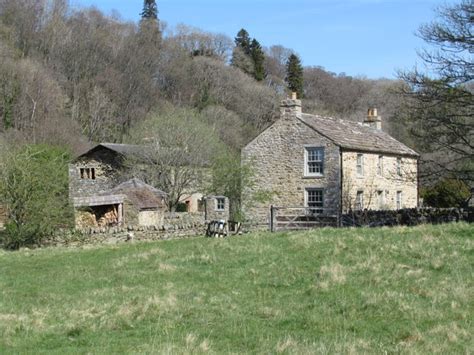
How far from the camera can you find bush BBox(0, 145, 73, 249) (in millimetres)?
28469

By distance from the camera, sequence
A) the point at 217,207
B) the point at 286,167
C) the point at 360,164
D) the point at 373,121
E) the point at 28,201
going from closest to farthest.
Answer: the point at 28,201, the point at 217,207, the point at 286,167, the point at 360,164, the point at 373,121

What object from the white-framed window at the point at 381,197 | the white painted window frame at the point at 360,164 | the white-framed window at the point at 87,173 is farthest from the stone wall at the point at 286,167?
the white-framed window at the point at 87,173

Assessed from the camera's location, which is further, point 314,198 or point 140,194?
point 314,198

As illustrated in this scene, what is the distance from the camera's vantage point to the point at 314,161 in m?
41.9

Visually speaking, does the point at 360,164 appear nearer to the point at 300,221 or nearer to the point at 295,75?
the point at 300,221

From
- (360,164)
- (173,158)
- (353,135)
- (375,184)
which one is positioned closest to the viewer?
(360,164)

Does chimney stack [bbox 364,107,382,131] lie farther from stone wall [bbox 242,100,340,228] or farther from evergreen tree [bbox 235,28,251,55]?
evergreen tree [bbox 235,28,251,55]

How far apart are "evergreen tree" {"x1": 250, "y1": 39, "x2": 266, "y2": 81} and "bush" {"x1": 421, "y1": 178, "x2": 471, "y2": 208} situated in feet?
214

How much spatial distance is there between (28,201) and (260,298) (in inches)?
722

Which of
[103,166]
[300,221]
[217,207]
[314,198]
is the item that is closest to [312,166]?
[314,198]

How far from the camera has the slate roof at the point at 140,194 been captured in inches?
1473

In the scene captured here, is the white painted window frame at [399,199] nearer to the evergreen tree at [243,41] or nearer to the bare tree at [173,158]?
the bare tree at [173,158]

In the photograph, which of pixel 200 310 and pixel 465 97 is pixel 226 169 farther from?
pixel 200 310

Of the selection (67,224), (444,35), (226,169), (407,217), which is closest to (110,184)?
(226,169)
